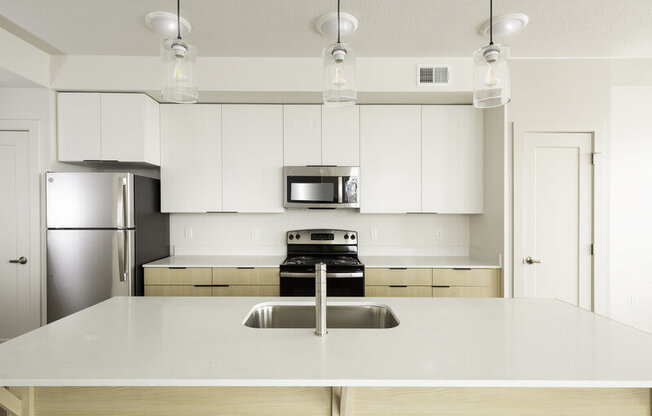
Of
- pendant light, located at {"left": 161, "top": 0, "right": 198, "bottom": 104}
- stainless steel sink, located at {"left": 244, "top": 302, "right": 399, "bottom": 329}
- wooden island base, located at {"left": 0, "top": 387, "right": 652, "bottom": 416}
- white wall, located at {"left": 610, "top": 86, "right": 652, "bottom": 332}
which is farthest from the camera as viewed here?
white wall, located at {"left": 610, "top": 86, "right": 652, "bottom": 332}

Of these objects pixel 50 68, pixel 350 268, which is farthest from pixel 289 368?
pixel 50 68

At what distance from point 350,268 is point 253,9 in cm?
203

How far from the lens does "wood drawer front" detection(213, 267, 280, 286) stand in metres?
3.03

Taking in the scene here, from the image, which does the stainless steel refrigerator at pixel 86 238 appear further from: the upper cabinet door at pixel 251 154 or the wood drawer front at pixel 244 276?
the upper cabinet door at pixel 251 154

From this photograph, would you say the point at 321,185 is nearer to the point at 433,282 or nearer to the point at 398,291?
the point at 398,291

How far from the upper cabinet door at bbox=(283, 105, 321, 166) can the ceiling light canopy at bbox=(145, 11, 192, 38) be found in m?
1.13

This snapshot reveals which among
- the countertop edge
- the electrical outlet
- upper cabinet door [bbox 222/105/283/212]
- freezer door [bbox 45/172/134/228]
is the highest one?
upper cabinet door [bbox 222/105/283/212]

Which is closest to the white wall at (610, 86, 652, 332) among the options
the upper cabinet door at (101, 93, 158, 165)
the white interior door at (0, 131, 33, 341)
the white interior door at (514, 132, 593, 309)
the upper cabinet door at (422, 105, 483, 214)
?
the white interior door at (514, 132, 593, 309)

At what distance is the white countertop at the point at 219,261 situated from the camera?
303 centimetres

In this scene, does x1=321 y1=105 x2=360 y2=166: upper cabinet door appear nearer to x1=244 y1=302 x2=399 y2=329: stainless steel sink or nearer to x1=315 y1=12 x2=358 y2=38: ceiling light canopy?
x1=315 y1=12 x2=358 y2=38: ceiling light canopy

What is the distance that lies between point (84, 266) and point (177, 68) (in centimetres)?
213

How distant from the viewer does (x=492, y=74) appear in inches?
57.4

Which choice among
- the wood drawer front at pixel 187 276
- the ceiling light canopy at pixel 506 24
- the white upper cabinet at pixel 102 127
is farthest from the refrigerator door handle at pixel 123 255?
the ceiling light canopy at pixel 506 24

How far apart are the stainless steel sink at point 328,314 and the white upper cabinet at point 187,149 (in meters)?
1.85
